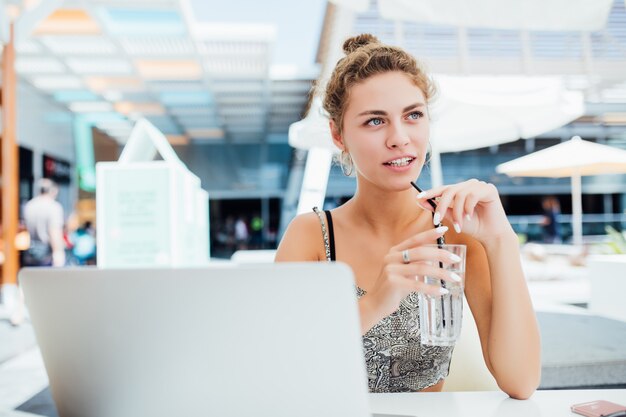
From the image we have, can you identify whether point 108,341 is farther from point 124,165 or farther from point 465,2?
point 124,165

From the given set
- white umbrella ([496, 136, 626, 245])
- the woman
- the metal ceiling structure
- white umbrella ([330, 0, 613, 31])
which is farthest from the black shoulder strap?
white umbrella ([496, 136, 626, 245])

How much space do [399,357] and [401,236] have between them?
1.04 feet

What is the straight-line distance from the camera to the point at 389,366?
1254 millimetres

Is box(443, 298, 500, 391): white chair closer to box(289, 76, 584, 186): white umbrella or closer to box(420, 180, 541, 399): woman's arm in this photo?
box(420, 180, 541, 399): woman's arm

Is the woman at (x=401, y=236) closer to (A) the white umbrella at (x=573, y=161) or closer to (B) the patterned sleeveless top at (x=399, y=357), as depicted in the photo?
(B) the patterned sleeveless top at (x=399, y=357)

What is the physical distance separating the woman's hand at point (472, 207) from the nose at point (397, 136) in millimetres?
177

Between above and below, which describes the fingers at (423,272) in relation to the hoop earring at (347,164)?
below

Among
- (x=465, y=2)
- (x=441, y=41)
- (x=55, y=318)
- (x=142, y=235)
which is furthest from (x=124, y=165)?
(x=441, y=41)

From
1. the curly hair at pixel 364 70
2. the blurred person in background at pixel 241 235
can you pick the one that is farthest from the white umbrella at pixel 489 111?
the blurred person in background at pixel 241 235

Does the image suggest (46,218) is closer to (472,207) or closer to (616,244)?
(472,207)

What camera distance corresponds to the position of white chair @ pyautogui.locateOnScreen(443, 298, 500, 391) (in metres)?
1.33

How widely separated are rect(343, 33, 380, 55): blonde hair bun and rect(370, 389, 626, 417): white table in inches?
37.6

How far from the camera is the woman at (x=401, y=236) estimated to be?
3.17 ft

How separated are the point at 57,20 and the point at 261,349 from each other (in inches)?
326
